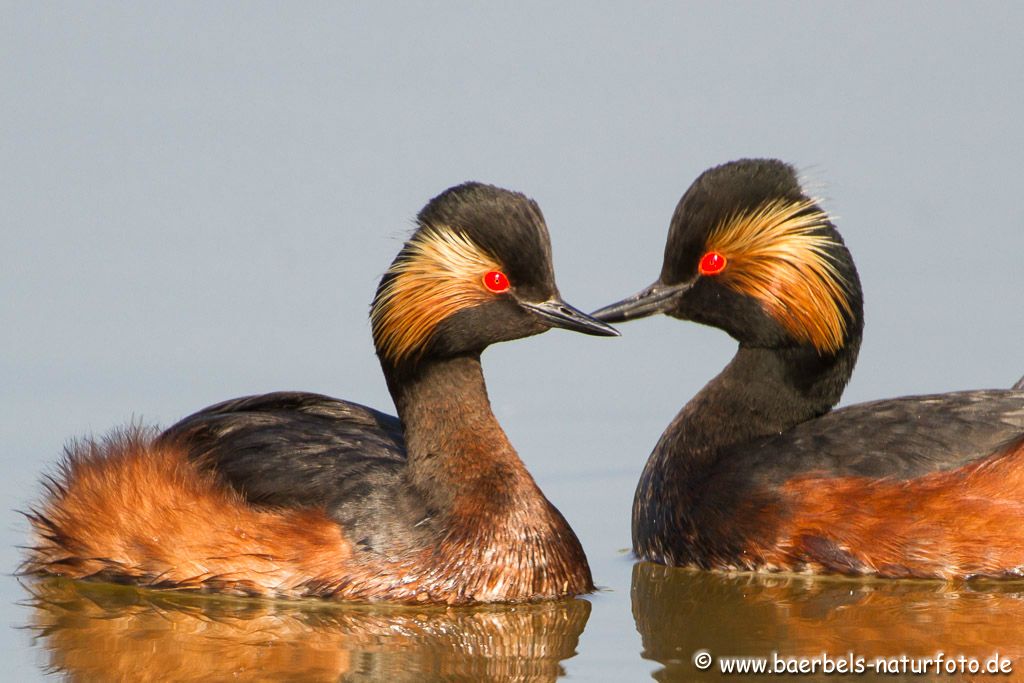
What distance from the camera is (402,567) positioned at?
398 inches

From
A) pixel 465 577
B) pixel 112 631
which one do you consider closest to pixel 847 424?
pixel 465 577

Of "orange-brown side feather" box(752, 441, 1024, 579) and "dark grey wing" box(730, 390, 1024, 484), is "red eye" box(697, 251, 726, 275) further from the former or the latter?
"orange-brown side feather" box(752, 441, 1024, 579)

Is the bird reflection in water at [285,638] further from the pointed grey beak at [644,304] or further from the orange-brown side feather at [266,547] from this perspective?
the pointed grey beak at [644,304]

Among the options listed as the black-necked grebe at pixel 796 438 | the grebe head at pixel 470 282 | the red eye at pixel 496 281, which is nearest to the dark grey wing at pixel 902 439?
the black-necked grebe at pixel 796 438

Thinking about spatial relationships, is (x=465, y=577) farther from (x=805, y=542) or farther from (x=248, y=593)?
(x=805, y=542)

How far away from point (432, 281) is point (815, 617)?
258cm

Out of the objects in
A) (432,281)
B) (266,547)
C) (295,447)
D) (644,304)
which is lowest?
(266,547)

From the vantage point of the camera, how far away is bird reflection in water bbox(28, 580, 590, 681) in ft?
30.0

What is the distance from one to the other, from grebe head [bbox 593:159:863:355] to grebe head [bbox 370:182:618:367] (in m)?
1.36

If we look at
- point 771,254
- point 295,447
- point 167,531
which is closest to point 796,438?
point 771,254

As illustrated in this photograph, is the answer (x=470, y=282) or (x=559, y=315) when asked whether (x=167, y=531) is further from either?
(x=559, y=315)

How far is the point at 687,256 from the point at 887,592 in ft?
7.51

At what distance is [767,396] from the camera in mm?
11547

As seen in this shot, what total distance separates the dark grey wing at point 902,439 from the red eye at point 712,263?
1.06 metres
